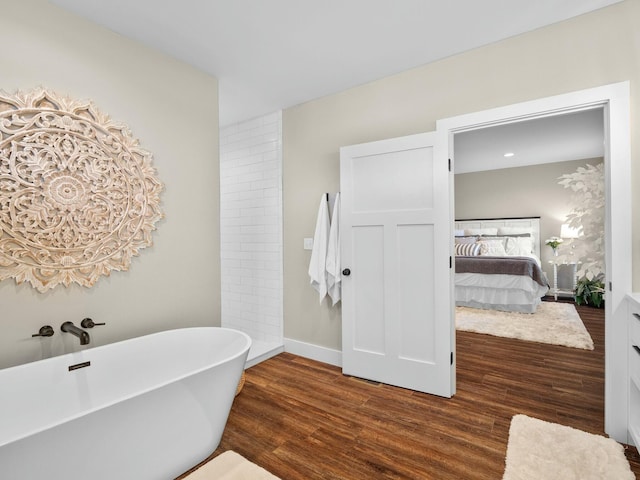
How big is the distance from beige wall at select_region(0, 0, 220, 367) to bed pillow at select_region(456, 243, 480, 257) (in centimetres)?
478

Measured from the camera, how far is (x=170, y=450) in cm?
166

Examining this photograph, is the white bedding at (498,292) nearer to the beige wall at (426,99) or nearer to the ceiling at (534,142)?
the ceiling at (534,142)

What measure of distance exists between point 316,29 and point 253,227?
214 cm

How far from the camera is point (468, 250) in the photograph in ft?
20.3

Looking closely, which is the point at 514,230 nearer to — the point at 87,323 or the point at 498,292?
the point at 498,292

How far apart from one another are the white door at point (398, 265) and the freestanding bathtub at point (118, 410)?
3.87 feet

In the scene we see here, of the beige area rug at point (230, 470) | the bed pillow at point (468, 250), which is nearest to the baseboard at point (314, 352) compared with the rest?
the beige area rug at point (230, 470)

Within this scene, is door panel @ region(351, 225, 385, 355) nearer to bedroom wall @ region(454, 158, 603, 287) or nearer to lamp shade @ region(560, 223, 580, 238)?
lamp shade @ region(560, 223, 580, 238)

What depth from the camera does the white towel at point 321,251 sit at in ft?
10.3

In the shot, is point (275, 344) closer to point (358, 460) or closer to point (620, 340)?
point (358, 460)

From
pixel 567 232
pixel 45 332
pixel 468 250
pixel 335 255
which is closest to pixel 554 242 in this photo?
pixel 567 232

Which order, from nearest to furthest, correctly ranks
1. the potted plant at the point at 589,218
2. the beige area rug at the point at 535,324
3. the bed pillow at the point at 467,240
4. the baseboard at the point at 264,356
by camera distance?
the potted plant at the point at 589,218 → the baseboard at the point at 264,356 → the beige area rug at the point at 535,324 → the bed pillow at the point at 467,240

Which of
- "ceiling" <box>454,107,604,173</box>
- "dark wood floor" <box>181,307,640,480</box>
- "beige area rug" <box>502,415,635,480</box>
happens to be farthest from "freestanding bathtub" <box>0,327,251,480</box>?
"ceiling" <box>454,107,604,173</box>

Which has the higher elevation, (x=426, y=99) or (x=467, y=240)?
(x=426, y=99)
